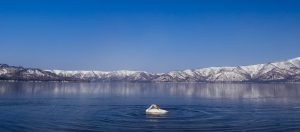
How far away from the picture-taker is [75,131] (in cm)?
3966

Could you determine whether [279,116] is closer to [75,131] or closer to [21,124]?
[75,131]

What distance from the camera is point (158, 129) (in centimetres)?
4216

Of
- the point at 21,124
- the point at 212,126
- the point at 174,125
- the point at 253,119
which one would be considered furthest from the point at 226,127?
the point at 21,124

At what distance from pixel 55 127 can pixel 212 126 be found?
16.4m

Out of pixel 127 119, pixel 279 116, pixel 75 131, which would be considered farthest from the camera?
pixel 279 116

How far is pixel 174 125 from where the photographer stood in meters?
45.2

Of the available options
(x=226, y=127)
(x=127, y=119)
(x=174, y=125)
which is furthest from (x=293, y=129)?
(x=127, y=119)

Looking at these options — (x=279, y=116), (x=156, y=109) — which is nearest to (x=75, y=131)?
(x=156, y=109)

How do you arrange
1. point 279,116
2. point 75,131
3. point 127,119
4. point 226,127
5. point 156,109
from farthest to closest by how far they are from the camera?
point 156,109
point 279,116
point 127,119
point 226,127
point 75,131

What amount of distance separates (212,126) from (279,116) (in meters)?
15.1

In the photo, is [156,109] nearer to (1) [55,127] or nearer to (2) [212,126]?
(2) [212,126]

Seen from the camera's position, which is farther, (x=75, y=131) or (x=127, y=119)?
(x=127, y=119)

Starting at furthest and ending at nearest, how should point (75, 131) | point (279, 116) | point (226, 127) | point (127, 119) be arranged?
point (279, 116) → point (127, 119) → point (226, 127) → point (75, 131)

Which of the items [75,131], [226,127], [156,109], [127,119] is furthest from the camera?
[156,109]
